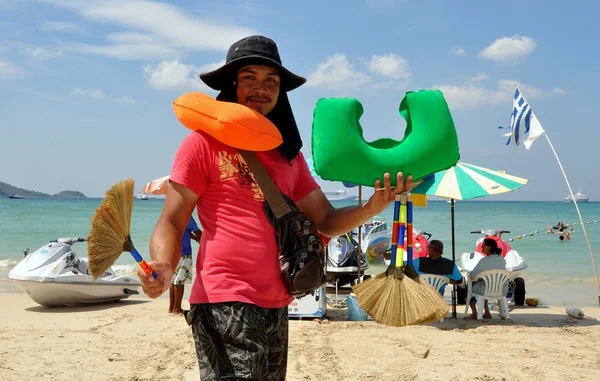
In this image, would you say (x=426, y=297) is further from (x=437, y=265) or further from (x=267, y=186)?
(x=437, y=265)

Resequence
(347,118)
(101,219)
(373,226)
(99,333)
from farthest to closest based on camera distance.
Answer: (373,226)
(99,333)
(347,118)
(101,219)

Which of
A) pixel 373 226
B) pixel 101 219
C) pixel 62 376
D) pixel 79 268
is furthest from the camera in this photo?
pixel 373 226

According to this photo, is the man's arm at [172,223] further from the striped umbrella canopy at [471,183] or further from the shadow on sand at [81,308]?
the shadow on sand at [81,308]

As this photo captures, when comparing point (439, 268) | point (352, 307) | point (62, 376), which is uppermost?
point (439, 268)

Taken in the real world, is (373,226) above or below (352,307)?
above

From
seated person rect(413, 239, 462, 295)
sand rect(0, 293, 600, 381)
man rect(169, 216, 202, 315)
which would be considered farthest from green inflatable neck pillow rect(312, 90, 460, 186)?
seated person rect(413, 239, 462, 295)

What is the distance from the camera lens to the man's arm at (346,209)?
224 centimetres

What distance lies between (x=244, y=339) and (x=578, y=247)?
19.3 meters

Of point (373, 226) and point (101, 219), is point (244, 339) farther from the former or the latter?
point (373, 226)

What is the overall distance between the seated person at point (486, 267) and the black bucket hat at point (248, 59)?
591 centimetres

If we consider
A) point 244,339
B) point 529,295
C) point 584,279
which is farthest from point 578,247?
point 244,339

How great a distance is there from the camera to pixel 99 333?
6211 millimetres

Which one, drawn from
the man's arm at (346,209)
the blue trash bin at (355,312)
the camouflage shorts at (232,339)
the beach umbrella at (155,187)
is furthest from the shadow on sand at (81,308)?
the camouflage shorts at (232,339)

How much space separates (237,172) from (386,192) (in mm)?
569
